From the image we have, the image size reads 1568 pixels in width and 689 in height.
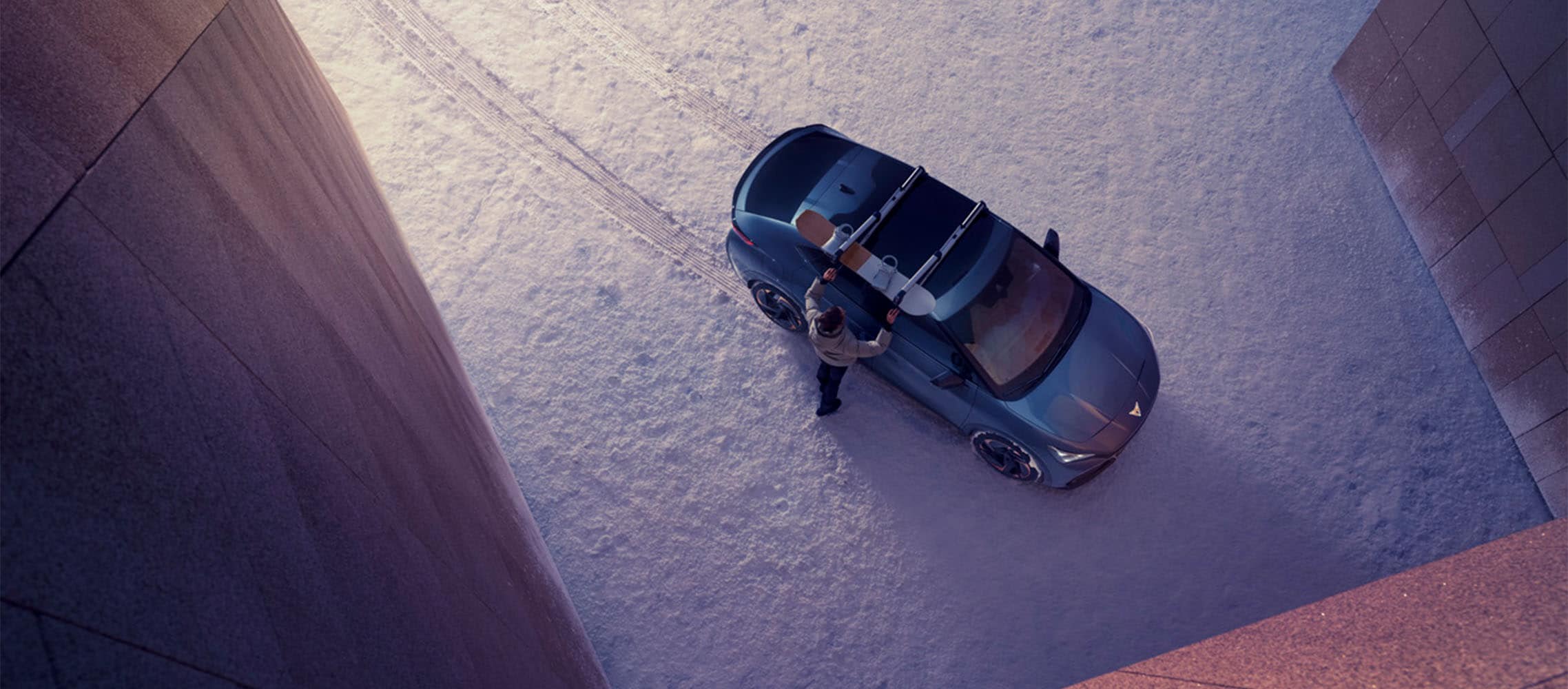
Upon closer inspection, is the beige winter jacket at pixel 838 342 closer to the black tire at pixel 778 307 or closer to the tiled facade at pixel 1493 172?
the black tire at pixel 778 307

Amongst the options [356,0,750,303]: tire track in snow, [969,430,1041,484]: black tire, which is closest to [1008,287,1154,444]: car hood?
[969,430,1041,484]: black tire

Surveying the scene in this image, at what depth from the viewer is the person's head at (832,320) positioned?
19.0ft

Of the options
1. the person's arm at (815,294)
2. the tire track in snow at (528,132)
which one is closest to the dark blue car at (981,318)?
the person's arm at (815,294)

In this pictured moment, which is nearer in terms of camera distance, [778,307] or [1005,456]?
[1005,456]

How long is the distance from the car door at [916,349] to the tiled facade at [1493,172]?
431cm

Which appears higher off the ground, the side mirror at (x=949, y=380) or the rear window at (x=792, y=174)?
the rear window at (x=792, y=174)

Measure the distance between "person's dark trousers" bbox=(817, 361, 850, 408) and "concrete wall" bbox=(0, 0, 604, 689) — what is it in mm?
2893

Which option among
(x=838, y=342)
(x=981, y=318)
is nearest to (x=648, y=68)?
(x=838, y=342)

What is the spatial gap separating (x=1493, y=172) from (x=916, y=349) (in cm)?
481

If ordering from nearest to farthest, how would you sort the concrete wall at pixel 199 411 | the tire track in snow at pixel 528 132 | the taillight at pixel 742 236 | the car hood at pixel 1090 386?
the concrete wall at pixel 199 411
the car hood at pixel 1090 386
the taillight at pixel 742 236
the tire track in snow at pixel 528 132

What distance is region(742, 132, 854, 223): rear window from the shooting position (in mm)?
6477

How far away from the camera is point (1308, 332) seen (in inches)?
285

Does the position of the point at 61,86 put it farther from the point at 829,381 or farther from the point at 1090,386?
the point at 1090,386

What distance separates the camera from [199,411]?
274 centimetres
